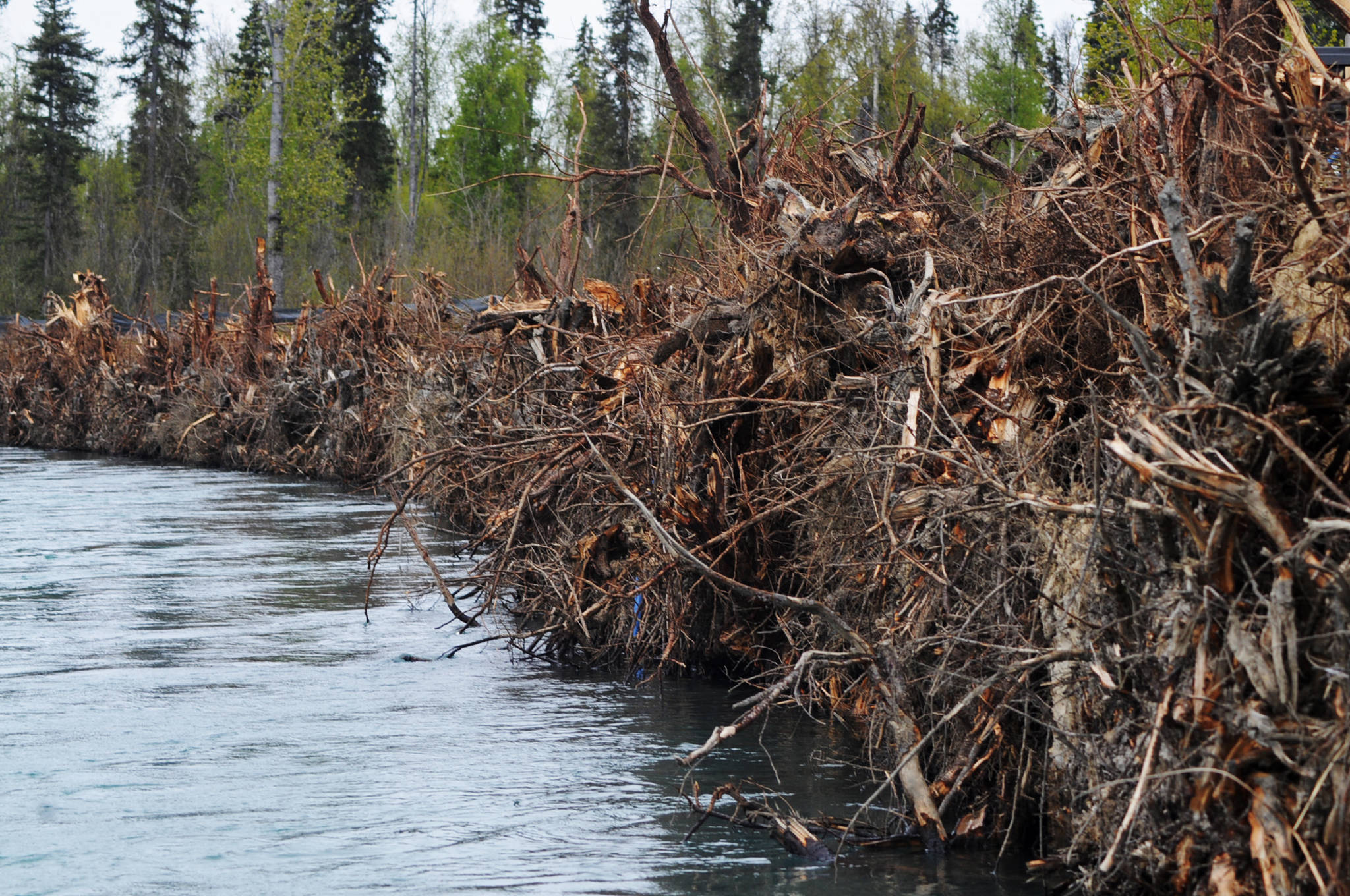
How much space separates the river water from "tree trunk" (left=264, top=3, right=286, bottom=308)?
27.8 metres

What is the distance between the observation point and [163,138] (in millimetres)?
57531

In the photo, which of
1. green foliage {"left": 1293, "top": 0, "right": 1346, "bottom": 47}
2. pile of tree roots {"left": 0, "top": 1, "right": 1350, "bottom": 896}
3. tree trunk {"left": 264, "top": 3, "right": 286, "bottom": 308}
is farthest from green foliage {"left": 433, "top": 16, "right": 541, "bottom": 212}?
pile of tree roots {"left": 0, "top": 1, "right": 1350, "bottom": 896}

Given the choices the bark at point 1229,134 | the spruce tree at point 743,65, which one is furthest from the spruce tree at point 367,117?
the bark at point 1229,134

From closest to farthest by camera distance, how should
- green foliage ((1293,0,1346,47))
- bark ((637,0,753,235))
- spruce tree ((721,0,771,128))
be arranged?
green foliage ((1293,0,1346,47)) → bark ((637,0,753,235)) → spruce tree ((721,0,771,128))

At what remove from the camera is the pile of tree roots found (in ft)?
13.0

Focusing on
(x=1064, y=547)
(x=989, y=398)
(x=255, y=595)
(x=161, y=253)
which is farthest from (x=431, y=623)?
(x=161, y=253)

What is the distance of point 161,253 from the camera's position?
182 feet

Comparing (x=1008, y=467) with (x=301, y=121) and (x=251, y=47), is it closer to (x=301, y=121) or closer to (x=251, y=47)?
(x=301, y=121)

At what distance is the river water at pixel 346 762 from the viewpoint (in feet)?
17.5

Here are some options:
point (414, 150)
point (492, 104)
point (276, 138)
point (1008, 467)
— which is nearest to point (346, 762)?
point (1008, 467)

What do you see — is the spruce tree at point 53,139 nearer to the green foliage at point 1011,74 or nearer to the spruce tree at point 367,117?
the spruce tree at point 367,117

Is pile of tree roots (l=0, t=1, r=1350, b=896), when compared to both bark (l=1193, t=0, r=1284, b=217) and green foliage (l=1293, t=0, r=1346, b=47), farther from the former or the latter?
green foliage (l=1293, t=0, r=1346, b=47)

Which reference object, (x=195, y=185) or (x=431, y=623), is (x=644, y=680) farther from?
(x=195, y=185)

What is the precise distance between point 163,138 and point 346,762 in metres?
55.7
